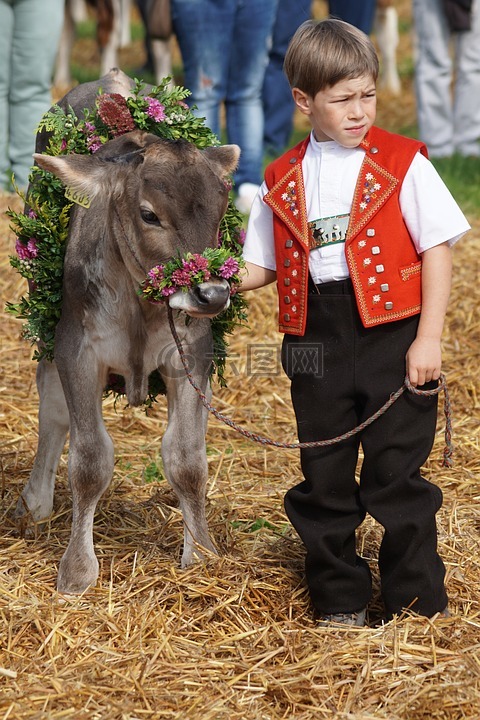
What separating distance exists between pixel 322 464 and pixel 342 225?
78cm

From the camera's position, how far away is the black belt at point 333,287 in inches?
144

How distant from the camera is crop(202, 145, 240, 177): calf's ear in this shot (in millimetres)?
3934

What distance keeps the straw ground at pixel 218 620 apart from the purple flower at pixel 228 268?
1.12m

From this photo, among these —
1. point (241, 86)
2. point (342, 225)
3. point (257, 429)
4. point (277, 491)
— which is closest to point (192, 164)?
point (342, 225)

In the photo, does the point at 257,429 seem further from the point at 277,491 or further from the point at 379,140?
the point at 379,140

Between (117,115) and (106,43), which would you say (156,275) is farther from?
(106,43)

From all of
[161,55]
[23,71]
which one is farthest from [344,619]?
[161,55]

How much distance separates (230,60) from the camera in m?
8.69

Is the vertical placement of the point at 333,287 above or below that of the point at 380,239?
below

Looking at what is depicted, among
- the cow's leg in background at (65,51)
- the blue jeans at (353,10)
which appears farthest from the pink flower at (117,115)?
the cow's leg in background at (65,51)

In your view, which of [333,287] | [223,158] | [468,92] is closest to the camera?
[333,287]

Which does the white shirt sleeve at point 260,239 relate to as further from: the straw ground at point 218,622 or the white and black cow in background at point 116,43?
the white and black cow in background at point 116,43

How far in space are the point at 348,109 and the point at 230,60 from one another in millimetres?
5361

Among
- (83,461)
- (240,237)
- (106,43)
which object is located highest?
(106,43)
